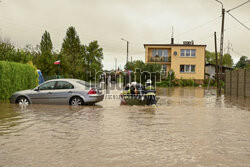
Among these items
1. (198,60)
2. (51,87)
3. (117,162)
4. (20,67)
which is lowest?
(117,162)

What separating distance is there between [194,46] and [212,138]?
44.9m

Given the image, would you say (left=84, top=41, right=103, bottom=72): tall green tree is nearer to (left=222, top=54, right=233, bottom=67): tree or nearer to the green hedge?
(left=222, top=54, right=233, bottom=67): tree

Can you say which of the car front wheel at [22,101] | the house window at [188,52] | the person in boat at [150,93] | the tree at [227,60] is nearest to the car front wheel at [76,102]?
the car front wheel at [22,101]

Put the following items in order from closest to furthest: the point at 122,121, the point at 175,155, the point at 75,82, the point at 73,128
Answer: the point at 175,155 → the point at 73,128 → the point at 122,121 → the point at 75,82

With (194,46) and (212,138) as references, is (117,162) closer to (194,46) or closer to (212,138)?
Result: (212,138)

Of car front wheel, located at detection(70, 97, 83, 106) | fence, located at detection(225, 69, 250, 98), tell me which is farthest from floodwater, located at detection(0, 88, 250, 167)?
fence, located at detection(225, 69, 250, 98)

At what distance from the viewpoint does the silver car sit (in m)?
14.8

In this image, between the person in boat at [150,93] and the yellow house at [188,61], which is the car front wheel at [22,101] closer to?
the person in boat at [150,93]

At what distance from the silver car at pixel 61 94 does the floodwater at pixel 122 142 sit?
3734 millimetres

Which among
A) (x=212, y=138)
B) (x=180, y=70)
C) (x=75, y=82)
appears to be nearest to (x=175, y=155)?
(x=212, y=138)

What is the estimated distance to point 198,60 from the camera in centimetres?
5059

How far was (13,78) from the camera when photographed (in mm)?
17781

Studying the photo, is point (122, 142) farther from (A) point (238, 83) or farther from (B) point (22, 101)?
(A) point (238, 83)

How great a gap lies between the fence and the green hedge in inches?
669
